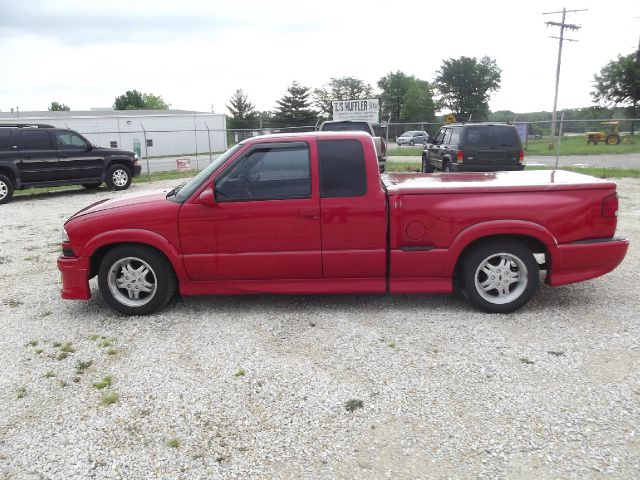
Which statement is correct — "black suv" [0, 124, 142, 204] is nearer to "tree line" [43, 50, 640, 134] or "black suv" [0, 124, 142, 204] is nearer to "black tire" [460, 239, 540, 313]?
"black tire" [460, 239, 540, 313]

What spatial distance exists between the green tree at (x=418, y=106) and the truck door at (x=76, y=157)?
78.5m

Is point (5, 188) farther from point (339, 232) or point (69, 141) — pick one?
point (339, 232)

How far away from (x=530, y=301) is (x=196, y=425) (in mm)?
3535

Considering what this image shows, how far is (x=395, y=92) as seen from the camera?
10350 centimetres

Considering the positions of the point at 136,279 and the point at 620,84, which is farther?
the point at 620,84

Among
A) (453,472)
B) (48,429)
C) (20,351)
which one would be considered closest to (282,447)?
(453,472)

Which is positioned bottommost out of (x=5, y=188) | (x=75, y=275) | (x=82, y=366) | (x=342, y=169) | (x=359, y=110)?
(x=82, y=366)

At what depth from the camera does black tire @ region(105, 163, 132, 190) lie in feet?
49.1

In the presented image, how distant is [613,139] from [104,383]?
1563 inches

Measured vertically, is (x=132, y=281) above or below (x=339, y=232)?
below

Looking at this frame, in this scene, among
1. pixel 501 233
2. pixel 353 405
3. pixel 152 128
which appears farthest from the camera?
pixel 152 128

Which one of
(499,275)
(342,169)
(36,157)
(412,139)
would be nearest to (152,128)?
(412,139)

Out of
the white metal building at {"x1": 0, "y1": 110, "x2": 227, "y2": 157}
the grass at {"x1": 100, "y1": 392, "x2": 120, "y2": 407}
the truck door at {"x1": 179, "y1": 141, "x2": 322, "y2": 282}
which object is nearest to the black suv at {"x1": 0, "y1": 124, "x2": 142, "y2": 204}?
the truck door at {"x1": 179, "y1": 141, "x2": 322, "y2": 282}

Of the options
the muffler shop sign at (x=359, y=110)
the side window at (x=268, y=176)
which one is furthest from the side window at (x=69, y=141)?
the muffler shop sign at (x=359, y=110)
